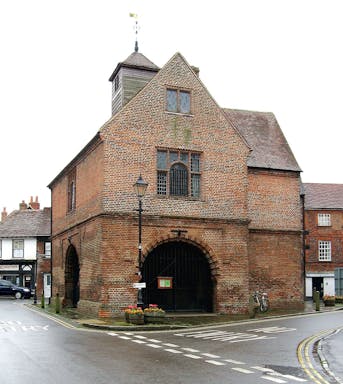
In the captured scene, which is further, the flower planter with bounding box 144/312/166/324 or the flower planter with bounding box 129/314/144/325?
the flower planter with bounding box 144/312/166/324

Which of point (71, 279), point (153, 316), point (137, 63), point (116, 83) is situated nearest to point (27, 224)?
point (71, 279)

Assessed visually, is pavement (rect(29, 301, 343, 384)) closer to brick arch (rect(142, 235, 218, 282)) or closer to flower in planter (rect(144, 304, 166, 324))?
flower in planter (rect(144, 304, 166, 324))

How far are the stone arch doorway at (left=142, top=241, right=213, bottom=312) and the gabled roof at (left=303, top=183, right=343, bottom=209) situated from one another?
31.6 m

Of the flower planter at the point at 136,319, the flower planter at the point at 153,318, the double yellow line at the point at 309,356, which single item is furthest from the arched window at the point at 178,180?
the double yellow line at the point at 309,356

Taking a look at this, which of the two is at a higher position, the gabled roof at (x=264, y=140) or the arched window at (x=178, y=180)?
the gabled roof at (x=264, y=140)

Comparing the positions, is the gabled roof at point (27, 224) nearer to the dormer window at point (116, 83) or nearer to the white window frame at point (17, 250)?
the white window frame at point (17, 250)

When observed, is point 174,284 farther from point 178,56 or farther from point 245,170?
point 178,56

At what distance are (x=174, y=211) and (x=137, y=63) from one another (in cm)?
1019

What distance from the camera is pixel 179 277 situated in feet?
92.0

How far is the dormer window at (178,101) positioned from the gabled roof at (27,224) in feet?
111

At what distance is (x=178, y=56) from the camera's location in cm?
2828

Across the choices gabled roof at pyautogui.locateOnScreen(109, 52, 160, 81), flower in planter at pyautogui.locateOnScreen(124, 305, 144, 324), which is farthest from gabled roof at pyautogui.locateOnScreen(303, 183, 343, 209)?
flower in planter at pyautogui.locateOnScreen(124, 305, 144, 324)

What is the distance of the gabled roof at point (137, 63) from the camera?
32375 mm

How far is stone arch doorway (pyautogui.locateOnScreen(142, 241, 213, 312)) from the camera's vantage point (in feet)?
89.6
